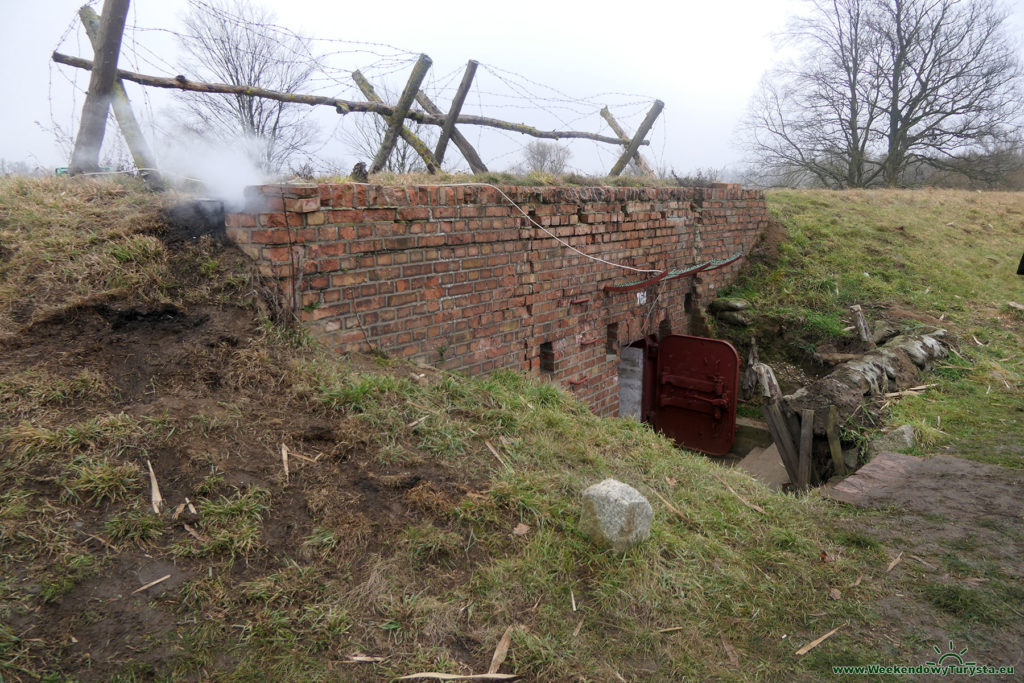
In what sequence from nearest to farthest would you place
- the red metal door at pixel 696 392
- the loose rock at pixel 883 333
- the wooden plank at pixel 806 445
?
the wooden plank at pixel 806 445, the red metal door at pixel 696 392, the loose rock at pixel 883 333

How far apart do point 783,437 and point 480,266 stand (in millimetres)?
3080

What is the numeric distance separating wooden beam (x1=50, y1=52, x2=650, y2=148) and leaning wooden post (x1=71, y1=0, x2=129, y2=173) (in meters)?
0.15

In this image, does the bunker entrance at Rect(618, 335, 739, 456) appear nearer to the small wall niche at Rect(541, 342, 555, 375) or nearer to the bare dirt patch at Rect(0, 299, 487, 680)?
the small wall niche at Rect(541, 342, 555, 375)

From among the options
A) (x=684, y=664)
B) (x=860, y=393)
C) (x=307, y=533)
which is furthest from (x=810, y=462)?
(x=307, y=533)

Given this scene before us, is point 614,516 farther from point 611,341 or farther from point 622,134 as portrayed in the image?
point 622,134

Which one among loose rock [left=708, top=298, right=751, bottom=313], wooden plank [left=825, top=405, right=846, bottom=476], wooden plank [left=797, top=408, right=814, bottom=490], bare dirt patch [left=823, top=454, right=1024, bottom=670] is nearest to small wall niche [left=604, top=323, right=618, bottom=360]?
wooden plank [left=797, top=408, right=814, bottom=490]

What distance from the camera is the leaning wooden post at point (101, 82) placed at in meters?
4.28

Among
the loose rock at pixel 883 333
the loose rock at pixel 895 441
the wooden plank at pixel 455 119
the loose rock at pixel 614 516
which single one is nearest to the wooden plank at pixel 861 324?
the loose rock at pixel 883 333

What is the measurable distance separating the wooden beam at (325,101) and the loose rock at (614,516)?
4.40 meters

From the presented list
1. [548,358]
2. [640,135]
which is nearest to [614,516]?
[548,358]

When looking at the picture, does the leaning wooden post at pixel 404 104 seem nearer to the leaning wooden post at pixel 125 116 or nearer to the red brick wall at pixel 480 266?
the red brick wall at pixel 480 266

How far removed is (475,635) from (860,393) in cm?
481

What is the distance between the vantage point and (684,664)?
2.31 meters

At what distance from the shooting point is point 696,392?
7441 mm
